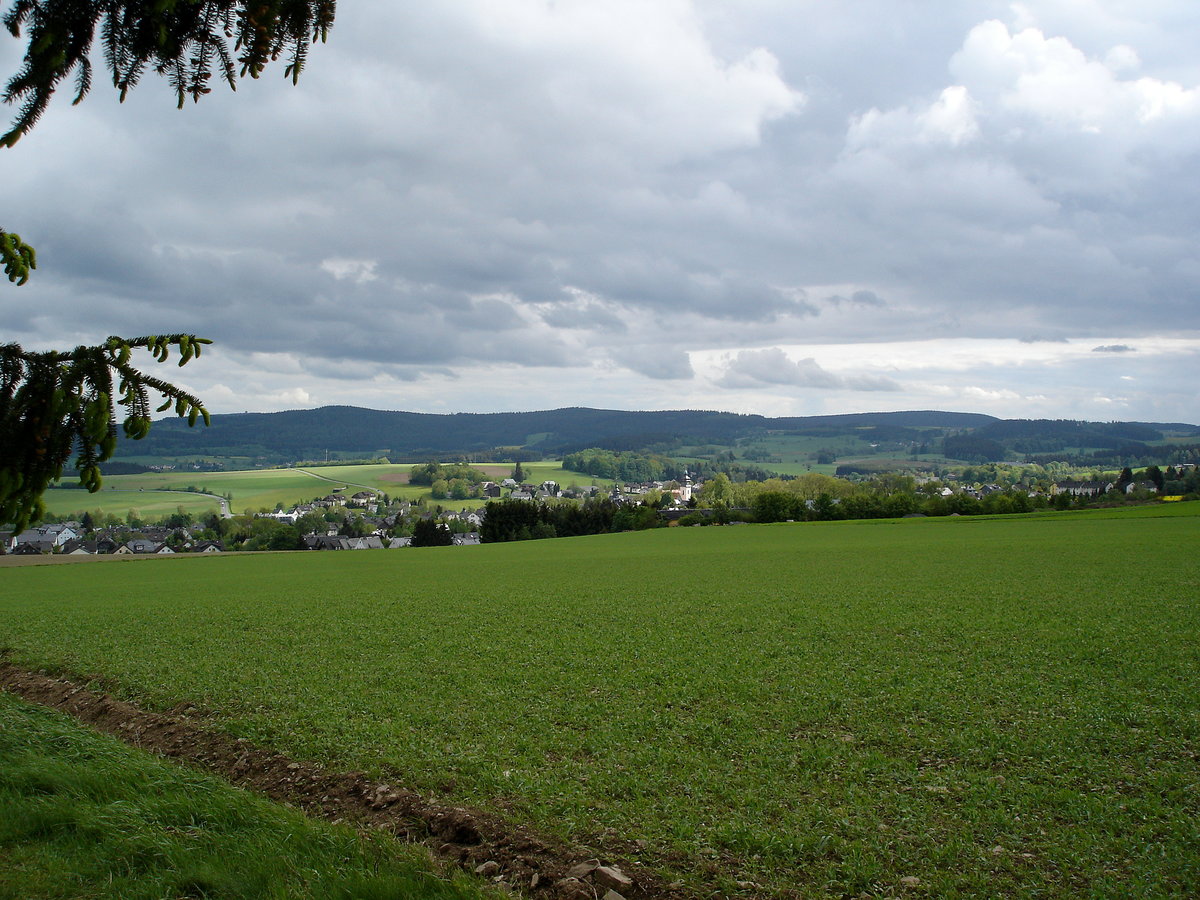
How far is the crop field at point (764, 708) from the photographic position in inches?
264

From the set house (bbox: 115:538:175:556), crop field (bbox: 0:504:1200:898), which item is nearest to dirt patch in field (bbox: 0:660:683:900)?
crop field (bbox: 0:504:1200:898)

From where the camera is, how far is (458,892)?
5727 millimetres

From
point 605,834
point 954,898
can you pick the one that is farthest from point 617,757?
point 954,898

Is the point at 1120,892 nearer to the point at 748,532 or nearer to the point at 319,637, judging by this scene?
the point at 319,637

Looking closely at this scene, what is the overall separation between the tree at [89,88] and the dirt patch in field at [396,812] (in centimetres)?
448

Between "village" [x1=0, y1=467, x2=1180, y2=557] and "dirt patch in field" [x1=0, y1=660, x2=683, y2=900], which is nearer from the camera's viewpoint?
"dirt patch in field" [x1=0, y1=660, x2=683, y2=900]

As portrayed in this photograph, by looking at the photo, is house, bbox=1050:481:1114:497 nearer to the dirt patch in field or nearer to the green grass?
the dirt patch in field

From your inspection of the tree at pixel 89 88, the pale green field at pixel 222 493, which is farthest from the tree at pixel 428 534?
the tree at pixel 89 88

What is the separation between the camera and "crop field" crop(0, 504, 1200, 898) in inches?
264

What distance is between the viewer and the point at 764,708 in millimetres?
11125

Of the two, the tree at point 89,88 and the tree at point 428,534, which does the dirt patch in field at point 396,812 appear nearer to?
the tree at point 89,88

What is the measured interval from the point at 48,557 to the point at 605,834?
80.1 metres

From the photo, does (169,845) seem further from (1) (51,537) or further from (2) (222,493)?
(2) (222,493)

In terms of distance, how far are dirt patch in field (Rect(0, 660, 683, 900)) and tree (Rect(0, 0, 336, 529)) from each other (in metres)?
4.48
